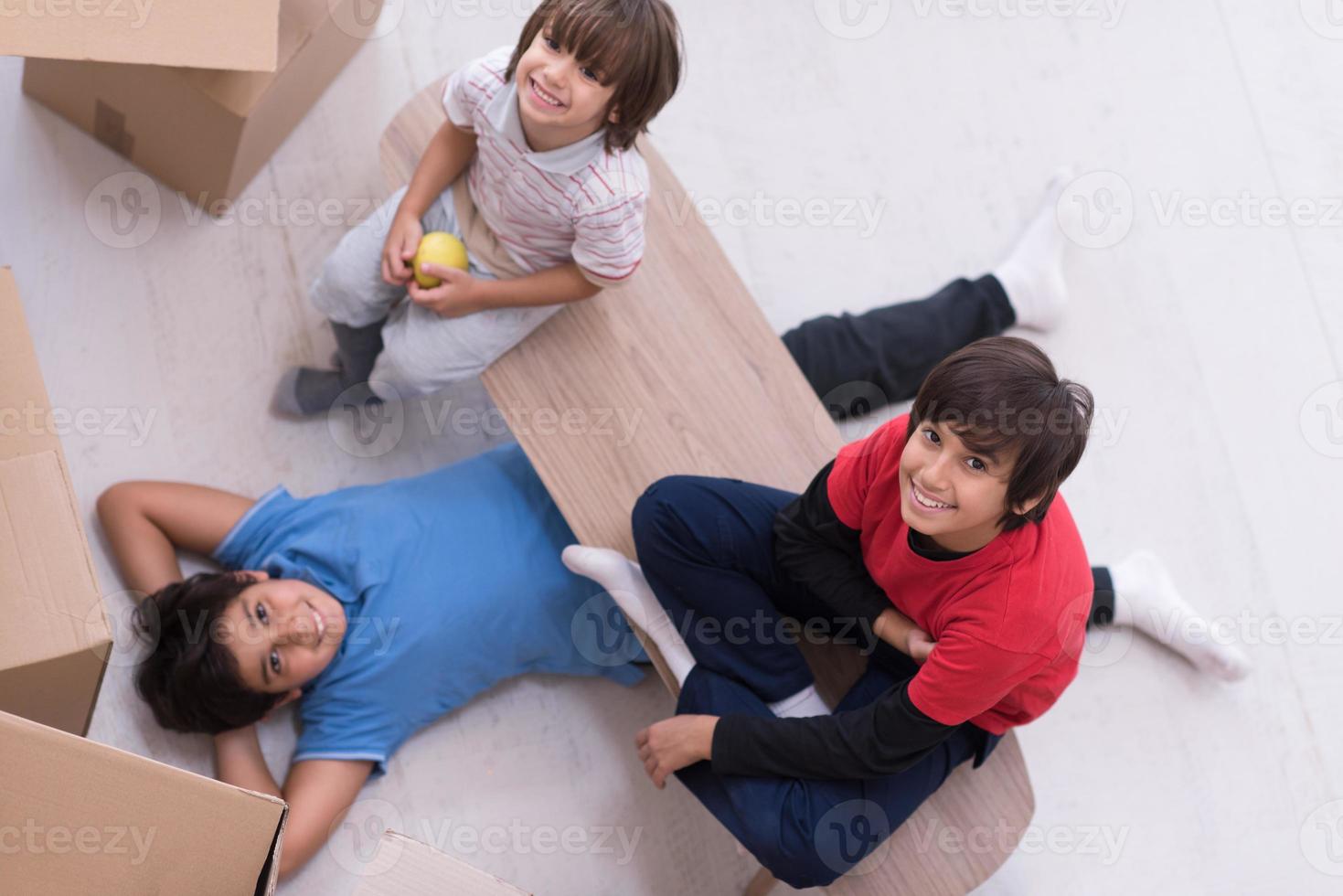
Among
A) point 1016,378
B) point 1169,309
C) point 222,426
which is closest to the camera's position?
point 1016,378

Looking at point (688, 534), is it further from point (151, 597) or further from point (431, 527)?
point (151, 597)

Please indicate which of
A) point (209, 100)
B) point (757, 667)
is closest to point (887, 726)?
point (757, 667)

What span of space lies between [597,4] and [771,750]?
0.76 m

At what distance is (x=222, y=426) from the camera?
1488 mm

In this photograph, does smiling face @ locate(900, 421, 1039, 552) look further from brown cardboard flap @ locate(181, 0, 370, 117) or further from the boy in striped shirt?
brown cardboard flap @ locate(181, 0, 370, 117)

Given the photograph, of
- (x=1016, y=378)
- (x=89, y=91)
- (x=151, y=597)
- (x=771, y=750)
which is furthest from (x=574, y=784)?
(x=89, y=91)

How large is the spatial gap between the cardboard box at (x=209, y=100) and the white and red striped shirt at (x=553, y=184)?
0.24 metres

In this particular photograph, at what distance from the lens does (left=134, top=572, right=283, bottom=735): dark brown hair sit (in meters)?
1.24

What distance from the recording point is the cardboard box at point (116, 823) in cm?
92

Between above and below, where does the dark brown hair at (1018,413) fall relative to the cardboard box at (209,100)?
below

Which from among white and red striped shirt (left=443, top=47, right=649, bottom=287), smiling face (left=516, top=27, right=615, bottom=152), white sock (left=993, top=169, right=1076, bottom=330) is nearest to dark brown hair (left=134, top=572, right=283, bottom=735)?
white and red striped shirt (left=443, top=47, right=649, bottom=287)

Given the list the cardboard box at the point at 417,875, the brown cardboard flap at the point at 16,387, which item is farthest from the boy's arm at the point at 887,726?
the brown cardboard flap at the point at 16,387

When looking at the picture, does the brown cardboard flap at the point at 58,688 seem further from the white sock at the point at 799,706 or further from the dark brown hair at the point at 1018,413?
the dark brown hair at the point at 1018,413

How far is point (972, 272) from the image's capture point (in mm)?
1653
